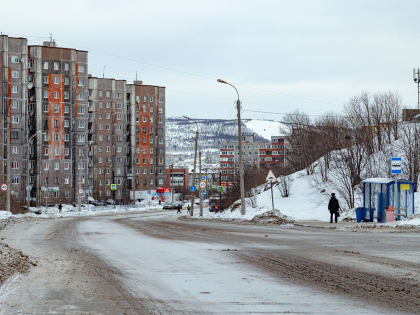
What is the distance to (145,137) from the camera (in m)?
152

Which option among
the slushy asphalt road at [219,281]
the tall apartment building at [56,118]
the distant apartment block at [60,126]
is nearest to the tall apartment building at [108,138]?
the distant apartment block at [60,126]

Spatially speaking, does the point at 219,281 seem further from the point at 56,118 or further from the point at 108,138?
the point at 108,138

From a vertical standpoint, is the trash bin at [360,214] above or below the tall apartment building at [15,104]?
below

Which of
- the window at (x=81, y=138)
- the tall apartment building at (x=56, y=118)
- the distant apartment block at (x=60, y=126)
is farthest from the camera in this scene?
the window at (x=81, y=138)

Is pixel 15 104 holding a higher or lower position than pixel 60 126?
higher

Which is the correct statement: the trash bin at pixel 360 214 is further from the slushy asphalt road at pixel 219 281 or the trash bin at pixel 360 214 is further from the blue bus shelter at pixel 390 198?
the slushy asphalt road at pixel 219 281

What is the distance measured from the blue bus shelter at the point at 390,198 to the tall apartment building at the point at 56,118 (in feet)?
281

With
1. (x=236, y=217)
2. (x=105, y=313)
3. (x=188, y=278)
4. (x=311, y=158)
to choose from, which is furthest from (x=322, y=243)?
(x=311, y=158)

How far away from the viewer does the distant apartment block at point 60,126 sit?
360ft

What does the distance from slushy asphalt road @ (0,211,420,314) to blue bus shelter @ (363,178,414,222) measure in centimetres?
1423

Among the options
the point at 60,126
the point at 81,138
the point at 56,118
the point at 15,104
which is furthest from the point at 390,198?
the point at 81,138

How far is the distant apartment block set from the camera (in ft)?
360

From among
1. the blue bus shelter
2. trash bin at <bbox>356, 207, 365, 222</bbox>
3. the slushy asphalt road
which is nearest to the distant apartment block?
trash bin at <bbox>356, 207, 365, 222</bbox>

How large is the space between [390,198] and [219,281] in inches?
936
